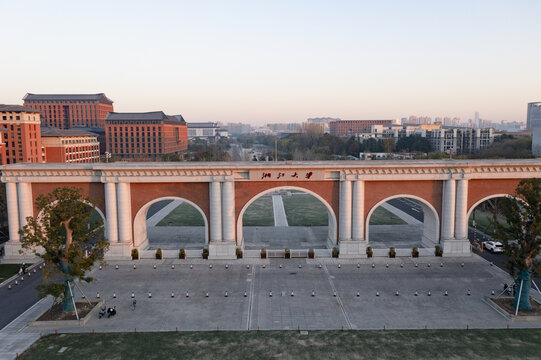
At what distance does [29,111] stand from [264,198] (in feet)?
162

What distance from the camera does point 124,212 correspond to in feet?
120

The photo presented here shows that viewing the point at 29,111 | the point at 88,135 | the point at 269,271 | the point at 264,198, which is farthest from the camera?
the point at 88,135

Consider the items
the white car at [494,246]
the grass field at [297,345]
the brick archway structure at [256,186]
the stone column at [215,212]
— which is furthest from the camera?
the white car at [494,246]

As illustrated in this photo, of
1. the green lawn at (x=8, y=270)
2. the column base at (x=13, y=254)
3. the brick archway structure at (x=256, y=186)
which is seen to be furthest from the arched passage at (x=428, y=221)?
the column base at (x=13, y=254)

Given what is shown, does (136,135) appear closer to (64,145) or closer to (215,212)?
(64,145)

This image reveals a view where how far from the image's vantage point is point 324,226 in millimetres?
49344

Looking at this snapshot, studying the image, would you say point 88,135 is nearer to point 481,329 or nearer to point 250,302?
point 250,302

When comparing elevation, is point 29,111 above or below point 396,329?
above

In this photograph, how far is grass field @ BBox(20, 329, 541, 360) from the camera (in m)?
20.7

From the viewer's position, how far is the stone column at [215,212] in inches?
1437

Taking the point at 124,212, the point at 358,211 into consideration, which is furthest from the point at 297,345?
the point at 124,212

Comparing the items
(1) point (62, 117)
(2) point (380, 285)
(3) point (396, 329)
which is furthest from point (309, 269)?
(1) point (62, 117)

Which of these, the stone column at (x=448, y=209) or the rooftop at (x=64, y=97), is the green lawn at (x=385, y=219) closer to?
the stone column at (x=448, y=209)

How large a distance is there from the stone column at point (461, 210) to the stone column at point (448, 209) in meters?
0.40
